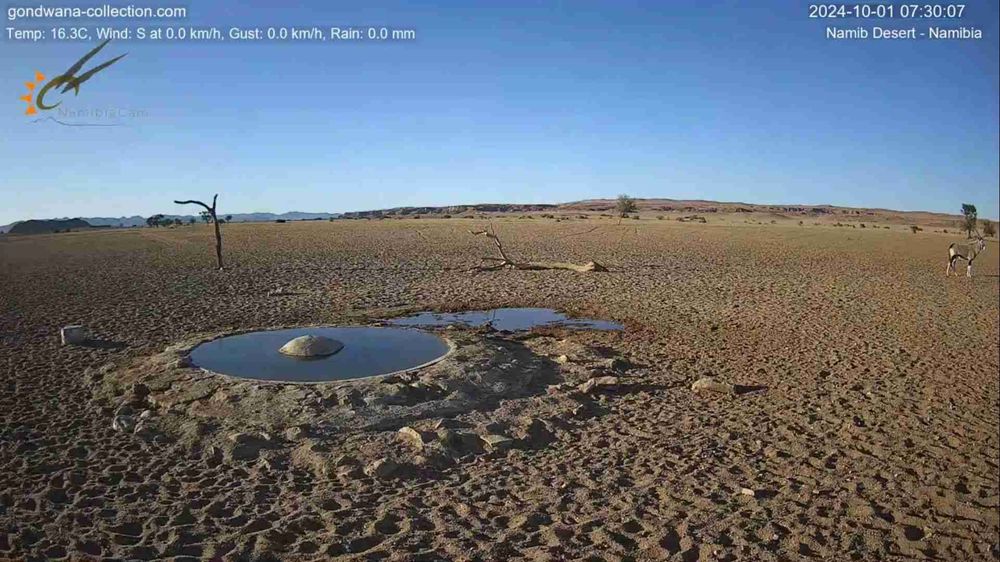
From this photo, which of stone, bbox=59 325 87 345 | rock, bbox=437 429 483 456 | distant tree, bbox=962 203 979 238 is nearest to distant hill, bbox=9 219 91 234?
stone, bbox=59 325 87 345

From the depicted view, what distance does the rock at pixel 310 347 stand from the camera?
9086 mm

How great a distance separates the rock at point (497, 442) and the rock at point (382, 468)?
1.03m

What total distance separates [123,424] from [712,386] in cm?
726

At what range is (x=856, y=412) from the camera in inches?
297

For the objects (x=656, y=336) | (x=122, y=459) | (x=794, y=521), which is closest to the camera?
(x=794, y=521)

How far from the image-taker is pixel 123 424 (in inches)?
264

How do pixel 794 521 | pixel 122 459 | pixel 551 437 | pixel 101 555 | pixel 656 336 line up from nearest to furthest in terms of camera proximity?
pixel 101 555, pixel 794 521, pixel 122 459, pixel 551 437, pixel 656 336

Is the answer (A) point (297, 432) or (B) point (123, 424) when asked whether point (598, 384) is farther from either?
(B) point (123, 424)

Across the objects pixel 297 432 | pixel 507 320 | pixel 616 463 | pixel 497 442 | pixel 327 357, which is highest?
pixel 327 357

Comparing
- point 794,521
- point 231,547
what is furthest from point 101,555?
point 794,521

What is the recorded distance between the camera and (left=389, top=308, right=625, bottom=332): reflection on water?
1251cm

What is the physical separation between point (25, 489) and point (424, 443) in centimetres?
356

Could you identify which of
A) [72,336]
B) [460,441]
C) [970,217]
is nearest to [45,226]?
[72,336]

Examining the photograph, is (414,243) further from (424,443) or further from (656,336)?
(424,443)
